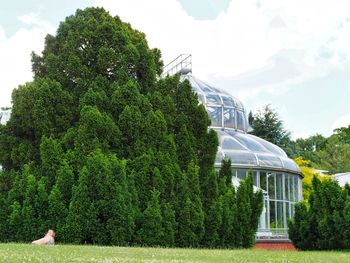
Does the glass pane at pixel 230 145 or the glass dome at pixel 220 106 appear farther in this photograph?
the glass dome at pixel 220 106

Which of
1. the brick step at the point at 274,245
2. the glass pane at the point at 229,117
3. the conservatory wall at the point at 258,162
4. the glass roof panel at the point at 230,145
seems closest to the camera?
the brick step at the point at 274,245

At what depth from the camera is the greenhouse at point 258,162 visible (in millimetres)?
26828

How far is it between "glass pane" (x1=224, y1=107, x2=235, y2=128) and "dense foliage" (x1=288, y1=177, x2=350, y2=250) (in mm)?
10222

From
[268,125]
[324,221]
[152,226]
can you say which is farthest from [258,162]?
[268,125]

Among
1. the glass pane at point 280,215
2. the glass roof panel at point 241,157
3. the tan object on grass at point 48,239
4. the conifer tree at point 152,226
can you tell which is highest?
the glass roof panel at point 241,157

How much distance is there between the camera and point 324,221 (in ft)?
63.1

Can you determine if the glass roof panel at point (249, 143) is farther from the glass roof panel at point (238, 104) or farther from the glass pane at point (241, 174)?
the glass roof panel at point (238, 104)

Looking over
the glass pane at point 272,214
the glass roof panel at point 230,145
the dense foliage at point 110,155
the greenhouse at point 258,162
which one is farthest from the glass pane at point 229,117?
the dense foliage at point 110,155

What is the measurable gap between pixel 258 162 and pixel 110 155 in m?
13.5

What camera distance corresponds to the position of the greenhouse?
88.0ft

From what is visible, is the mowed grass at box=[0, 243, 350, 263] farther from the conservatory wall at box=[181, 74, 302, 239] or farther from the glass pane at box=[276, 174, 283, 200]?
the glass pane at box=[276, 174, 283, 200]

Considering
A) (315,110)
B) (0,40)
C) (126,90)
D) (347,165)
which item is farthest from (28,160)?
(347,165)

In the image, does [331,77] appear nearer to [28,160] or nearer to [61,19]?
[61,19]

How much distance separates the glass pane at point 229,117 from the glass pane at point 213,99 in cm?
56
